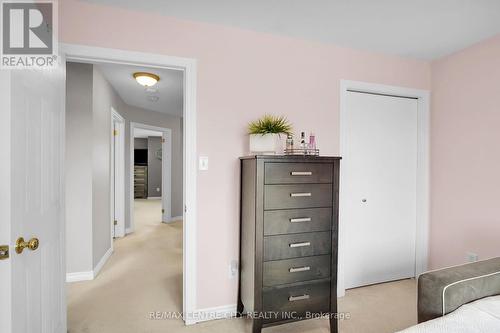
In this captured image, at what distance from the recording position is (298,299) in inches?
72.9

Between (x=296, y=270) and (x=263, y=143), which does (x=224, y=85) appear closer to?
(x=263, y=143)

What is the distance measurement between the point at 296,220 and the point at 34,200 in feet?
4.91

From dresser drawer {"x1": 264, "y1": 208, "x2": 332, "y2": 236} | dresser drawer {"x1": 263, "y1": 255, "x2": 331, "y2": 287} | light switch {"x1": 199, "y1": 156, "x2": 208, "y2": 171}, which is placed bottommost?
dresser drawer {"x1": 263, "y1": 255, "x2": 331, "y2": 287}

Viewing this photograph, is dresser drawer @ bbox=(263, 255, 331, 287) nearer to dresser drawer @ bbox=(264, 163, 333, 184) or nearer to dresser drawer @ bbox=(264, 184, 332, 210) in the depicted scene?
dresser drawer @ bbox=(264, 184, 332, 210)

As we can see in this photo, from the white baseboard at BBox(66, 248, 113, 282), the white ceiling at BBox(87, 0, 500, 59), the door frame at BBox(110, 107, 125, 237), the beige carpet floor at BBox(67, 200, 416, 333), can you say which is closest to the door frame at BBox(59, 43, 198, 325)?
the beige carpet floor at BBox(67, 200, 416, 333)

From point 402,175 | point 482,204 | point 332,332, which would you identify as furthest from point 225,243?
point 482,204

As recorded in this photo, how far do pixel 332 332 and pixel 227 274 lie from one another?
884 mm

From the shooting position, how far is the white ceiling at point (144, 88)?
3.06m

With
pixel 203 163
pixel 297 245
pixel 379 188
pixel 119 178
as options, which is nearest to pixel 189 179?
pixel 203 163

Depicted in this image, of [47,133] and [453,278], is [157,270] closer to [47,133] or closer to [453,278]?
[47,133]

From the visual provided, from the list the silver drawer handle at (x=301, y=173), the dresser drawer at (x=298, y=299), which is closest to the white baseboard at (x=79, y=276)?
the dresser drawer at (x=298, y=299)

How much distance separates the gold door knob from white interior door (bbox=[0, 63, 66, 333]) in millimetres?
19

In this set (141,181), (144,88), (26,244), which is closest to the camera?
(26,244)

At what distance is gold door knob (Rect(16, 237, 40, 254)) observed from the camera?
1119mm
